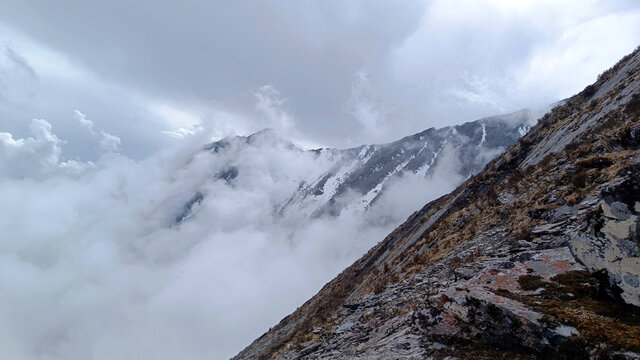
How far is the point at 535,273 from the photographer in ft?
42.4

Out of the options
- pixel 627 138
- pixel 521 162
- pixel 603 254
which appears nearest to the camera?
pixel 603 254

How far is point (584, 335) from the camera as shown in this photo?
8.69m

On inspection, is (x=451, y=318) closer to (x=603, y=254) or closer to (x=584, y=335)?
(x=584, y=335)

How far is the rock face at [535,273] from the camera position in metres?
9.64

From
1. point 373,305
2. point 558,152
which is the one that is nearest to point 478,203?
point 558,152

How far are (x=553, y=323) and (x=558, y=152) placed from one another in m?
19.8

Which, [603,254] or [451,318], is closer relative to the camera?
[603,254]

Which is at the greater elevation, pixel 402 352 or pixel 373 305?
pixel 373 305

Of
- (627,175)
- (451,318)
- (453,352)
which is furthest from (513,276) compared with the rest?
(627,175)

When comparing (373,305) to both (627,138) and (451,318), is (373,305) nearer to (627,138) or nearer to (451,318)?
(451,318)

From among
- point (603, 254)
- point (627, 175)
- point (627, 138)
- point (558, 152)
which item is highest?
point (558, 152)

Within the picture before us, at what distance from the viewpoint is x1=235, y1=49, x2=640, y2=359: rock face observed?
9.64 m

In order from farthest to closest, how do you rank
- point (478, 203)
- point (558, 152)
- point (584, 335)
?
point (478, 203)
point (558, 152)
point (584, 335)

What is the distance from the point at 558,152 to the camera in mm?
25266
